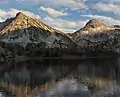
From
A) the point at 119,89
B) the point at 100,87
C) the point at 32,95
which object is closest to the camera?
the point at 32,95

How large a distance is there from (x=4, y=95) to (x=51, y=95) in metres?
12.2

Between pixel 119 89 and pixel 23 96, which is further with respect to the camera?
pixel 119 89

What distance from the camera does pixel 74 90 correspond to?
98.4 m

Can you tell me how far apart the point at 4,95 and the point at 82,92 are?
21.4 meters

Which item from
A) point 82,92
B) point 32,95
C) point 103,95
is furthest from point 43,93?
point 103,95

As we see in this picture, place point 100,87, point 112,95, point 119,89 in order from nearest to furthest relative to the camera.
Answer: point 112,95 < point 119,89 < point 100,87

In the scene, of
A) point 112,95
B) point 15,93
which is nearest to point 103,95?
point 112,95

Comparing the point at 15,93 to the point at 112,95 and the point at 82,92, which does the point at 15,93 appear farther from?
the point at 112,95

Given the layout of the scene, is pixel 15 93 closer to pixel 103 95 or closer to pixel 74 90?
pixel 74 90

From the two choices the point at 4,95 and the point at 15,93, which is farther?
the point at 15,93

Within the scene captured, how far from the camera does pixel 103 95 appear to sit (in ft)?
281

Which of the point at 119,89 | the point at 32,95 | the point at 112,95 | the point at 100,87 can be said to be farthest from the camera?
the point at 100,87

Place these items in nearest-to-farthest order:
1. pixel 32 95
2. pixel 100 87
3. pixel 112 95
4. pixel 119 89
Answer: pixel 112 95
pixel 32 95
pixel 119 89
pixel 100 87

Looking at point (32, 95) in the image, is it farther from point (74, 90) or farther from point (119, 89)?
point (119, 89)
